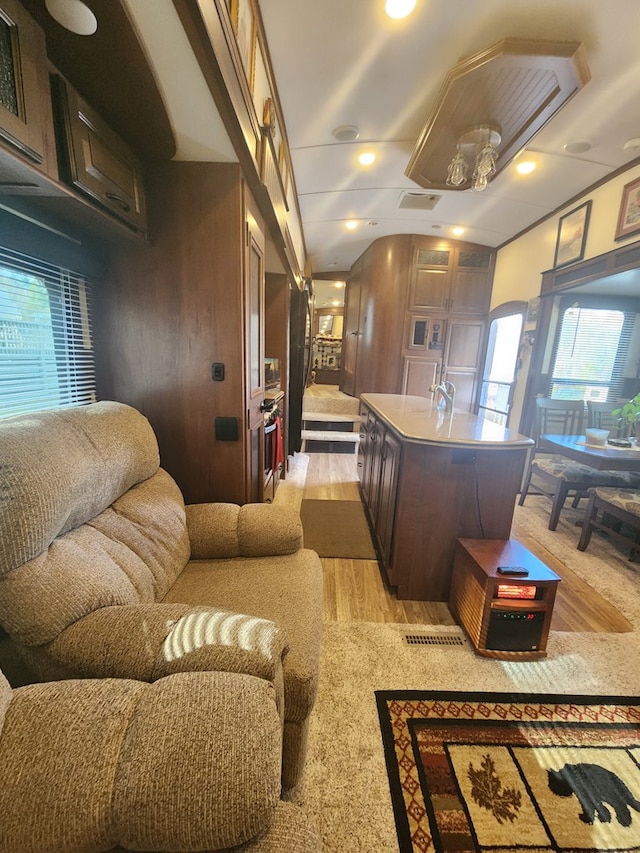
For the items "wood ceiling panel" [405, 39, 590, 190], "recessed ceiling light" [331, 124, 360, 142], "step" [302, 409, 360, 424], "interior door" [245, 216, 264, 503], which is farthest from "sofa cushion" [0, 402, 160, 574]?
"step" [302, 409, 360, 424]

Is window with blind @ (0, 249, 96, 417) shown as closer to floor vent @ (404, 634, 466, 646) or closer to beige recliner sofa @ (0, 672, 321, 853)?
beige recliner sofa @ (0, 672, 321, 853)

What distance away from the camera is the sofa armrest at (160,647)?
2.60 ft

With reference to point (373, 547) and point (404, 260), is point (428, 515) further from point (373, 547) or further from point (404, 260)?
point (404, 260)

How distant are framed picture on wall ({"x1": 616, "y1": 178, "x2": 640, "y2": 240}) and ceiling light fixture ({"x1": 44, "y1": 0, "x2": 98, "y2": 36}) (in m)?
3.53

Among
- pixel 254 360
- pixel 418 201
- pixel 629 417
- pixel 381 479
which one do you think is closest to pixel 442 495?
pixel 381 479

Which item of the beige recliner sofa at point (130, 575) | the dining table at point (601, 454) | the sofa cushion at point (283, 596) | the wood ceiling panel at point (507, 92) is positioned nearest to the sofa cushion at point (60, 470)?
the beige recliner sofa at point (130, 575)

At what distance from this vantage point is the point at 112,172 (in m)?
1.30

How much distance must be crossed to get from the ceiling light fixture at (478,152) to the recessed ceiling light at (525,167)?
532mm

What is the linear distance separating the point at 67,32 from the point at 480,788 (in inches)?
105

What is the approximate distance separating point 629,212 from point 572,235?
0.61 meters

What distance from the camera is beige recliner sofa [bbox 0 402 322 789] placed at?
31.4 inches

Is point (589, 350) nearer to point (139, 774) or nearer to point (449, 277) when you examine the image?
point (449, 277)

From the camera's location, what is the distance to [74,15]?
908 millimetres

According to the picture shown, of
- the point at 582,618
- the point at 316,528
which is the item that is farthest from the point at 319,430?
the point at 582,618
